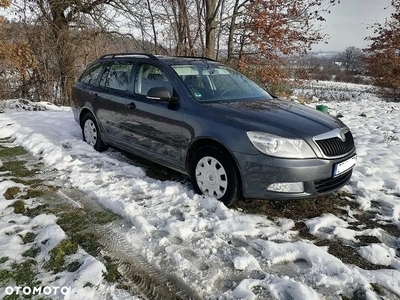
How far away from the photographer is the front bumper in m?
3.06

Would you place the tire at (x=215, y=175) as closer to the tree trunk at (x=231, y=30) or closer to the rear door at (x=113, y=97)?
the rear door at (x=113, y=97)

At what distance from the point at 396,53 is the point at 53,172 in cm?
1808

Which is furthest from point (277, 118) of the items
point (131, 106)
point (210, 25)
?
point (210, 25)

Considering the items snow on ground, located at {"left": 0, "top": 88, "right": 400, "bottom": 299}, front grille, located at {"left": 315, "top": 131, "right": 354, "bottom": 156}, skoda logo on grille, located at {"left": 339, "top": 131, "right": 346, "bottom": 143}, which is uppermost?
skoda logo on grille, located at {"left": 339, "top": 131, "right": 346, "bottom": 143}

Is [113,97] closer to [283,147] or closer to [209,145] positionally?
[209,145]

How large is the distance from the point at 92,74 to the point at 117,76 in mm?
923

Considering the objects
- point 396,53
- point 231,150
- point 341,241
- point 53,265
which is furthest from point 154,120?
point 396,53

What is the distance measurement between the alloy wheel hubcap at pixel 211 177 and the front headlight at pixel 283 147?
1.77 feet

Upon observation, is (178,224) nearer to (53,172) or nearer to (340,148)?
(340,148)

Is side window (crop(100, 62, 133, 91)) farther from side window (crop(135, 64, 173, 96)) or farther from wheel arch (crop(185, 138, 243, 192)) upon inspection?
wheel arch (crop(185, 138, 243, 192))

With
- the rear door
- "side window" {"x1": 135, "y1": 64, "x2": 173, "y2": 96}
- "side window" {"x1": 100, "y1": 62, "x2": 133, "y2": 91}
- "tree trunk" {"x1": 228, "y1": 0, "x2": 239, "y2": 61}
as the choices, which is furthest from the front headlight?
"tree trunk" {"x1": 228, "y1": 0, "x2": 239, "y2": 61}

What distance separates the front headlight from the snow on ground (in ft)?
2.25

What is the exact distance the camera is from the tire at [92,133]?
5.43 m

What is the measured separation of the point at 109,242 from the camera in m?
2.83
